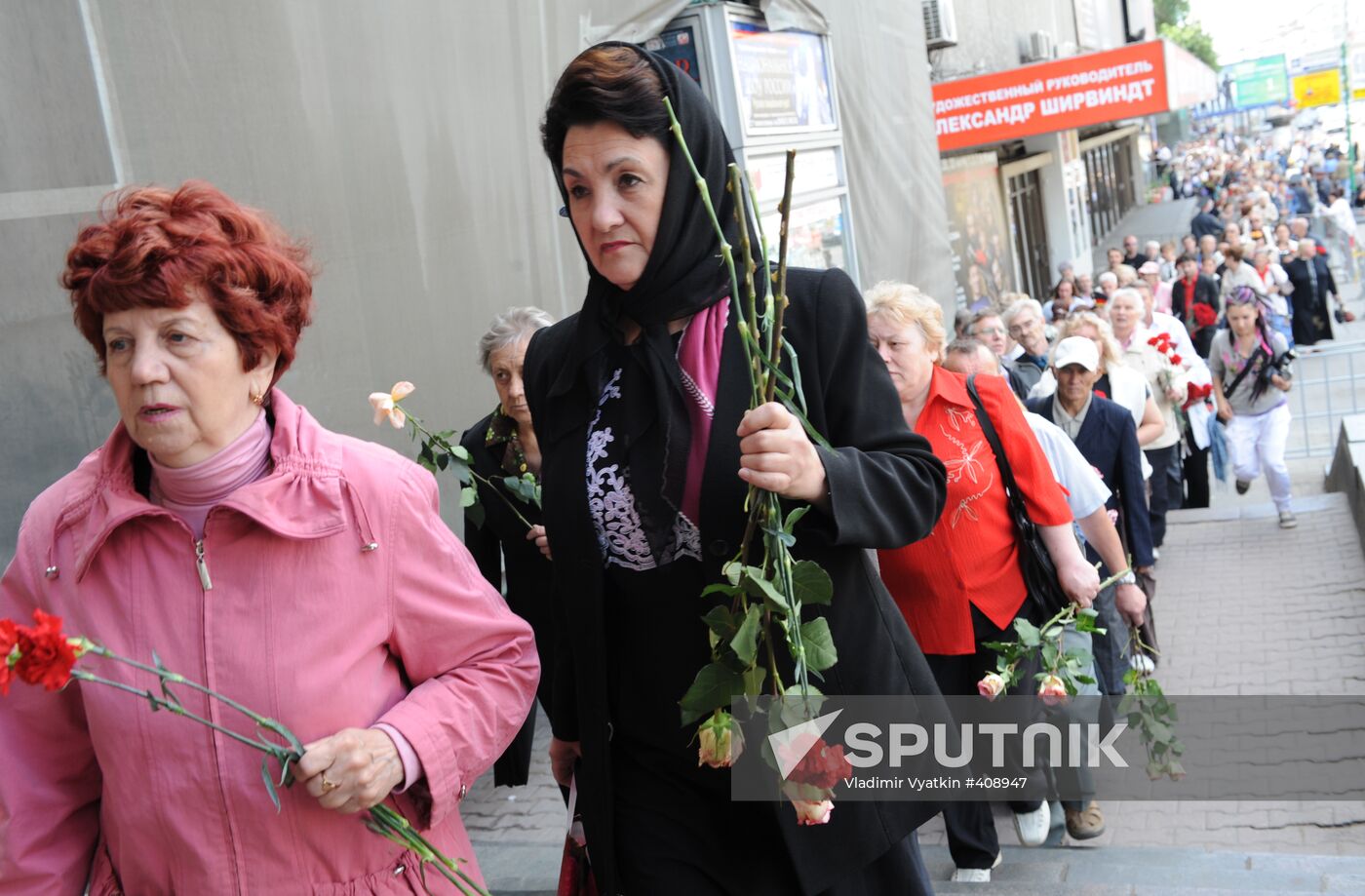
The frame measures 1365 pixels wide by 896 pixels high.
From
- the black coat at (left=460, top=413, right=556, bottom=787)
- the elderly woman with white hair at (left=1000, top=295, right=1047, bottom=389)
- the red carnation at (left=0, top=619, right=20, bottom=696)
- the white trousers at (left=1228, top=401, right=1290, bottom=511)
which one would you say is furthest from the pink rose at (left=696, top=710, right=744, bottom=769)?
the white trousers at (left=1228, top=401, right=1290, bottom=511)

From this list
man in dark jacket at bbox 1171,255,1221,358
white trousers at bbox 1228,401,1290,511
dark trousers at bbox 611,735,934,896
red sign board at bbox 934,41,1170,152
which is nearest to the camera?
dark trousers at bbox 611,735,934,896

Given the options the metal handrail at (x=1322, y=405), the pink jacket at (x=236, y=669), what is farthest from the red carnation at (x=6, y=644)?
the metal handrail at (x=1322, y=405)

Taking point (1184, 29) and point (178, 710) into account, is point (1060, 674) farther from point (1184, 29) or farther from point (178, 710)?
point (1184, 29)

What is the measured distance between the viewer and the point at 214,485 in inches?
87.7

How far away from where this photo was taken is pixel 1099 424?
6578 millimetres

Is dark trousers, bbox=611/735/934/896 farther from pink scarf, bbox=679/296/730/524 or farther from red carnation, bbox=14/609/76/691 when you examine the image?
red carnation, bbox=14/609/76/691

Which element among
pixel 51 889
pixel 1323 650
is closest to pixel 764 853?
pixel 51 889

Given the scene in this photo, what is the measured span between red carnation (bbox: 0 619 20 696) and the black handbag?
3.07 m

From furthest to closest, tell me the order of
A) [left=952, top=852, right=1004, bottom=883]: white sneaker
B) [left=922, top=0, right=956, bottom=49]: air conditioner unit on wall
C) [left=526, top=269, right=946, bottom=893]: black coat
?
[left=922, top=0, right=956, bottom=49]: air conditioner unit on wall
[left=952, top=852, right=1004, bottom=883]: white sneaker
[left=526, top=269, right=946, bottom=893]: black coat

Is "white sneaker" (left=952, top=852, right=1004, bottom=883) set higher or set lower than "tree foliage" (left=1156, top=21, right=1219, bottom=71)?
lower

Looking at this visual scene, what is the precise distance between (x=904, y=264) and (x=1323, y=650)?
6245mm

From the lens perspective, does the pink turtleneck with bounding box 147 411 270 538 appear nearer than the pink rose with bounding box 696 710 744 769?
No

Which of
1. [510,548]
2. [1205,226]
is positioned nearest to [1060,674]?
[510,548]

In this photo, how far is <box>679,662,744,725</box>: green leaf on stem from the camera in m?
2.16
